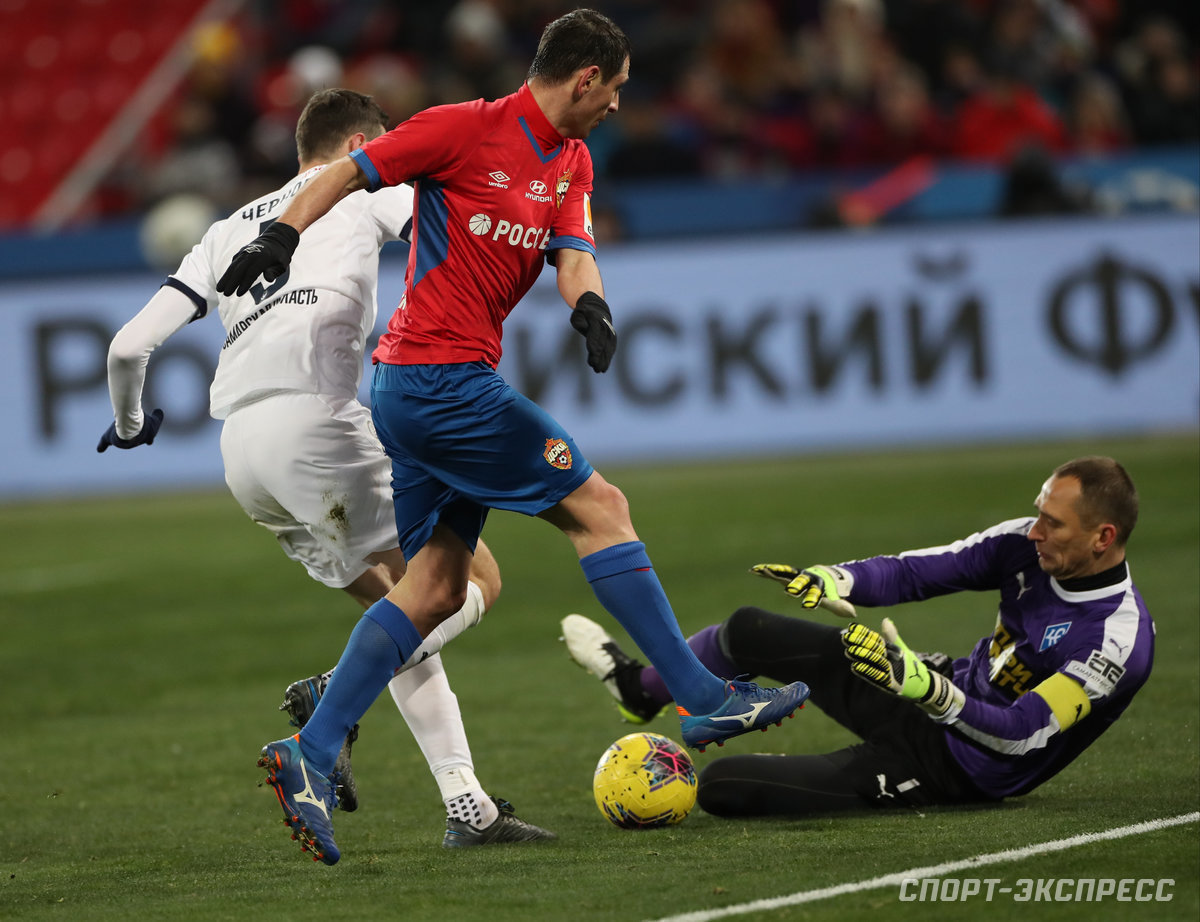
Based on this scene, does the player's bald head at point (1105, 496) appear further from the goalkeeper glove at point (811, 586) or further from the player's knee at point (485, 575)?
the player's knee at point (485, 575)

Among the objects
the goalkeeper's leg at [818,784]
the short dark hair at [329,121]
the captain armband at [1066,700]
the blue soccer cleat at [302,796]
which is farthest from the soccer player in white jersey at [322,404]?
the captain armband at [1066,700]

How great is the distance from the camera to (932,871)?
425 cm

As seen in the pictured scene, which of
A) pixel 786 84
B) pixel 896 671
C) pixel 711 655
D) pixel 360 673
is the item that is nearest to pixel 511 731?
pixel 711 655

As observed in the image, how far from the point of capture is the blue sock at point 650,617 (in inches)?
187

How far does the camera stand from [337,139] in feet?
18.1

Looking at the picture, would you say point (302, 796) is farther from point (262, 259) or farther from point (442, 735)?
point (262, 259)

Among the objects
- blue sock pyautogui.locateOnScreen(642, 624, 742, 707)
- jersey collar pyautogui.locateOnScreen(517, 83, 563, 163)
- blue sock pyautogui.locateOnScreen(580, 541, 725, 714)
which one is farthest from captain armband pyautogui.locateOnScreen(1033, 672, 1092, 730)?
jersey collar pyautogui.locateOnScreen(517, 83, 563, 163)

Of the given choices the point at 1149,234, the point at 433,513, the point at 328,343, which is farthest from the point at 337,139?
the point at 1149,234

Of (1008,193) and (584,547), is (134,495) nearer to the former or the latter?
(1008,193)

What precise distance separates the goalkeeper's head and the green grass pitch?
2.44 ft

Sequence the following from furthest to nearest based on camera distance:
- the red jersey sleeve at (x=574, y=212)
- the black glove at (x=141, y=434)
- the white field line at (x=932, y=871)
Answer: the black glove at (x=141, y=434)
the red jersey sleeve at (x=574, y=212)
the white field line at (x=932, y=871)

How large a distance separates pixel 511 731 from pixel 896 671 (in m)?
2.73

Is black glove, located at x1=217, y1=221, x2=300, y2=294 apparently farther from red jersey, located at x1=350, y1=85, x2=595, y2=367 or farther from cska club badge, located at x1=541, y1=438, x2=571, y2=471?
cska club badge, located at x1=541, y1=438, x2=571, y2=471

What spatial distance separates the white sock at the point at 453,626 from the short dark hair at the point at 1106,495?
1.83 m
